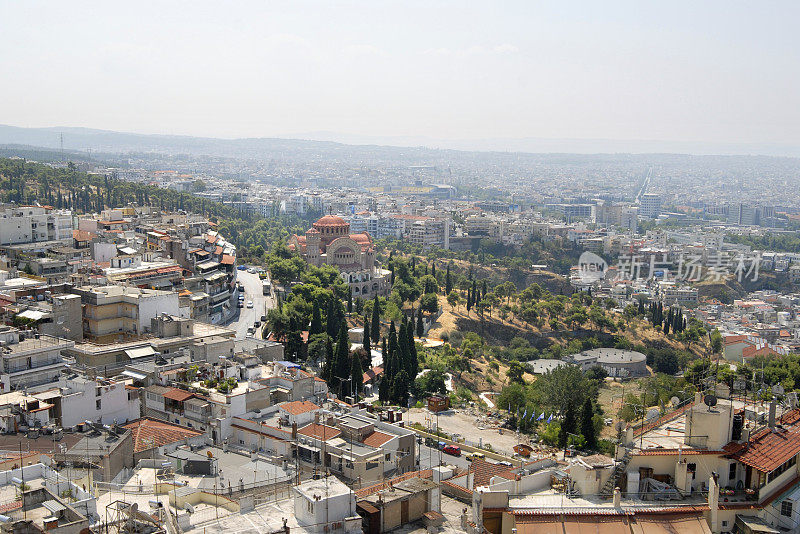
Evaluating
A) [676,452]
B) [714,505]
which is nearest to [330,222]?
[676,452]

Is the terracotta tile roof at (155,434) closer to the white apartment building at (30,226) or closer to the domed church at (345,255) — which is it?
the white apartment building at (30,226)

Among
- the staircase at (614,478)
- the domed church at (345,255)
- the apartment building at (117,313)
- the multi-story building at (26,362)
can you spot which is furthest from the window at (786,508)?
the domed church at (345,255)

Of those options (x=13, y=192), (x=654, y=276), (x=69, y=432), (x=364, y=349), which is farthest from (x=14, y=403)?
(x=654, y=276)

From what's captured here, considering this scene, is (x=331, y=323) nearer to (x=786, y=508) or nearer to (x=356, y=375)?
(x=356, y=375)

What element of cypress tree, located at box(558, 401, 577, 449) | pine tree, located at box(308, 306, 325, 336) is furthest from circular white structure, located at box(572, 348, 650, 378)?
cypress tree, located at box(558, 401, 577, 449)

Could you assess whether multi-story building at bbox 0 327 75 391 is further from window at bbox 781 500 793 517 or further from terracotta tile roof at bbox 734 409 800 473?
window at bbox 781 500 793 517

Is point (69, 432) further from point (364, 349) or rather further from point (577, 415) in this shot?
point (364, 349)

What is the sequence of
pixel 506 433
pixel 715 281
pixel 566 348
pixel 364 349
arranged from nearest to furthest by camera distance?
pixel 506 433 < pixel 364 349 < pixel 566 348 < pixel 715 281
